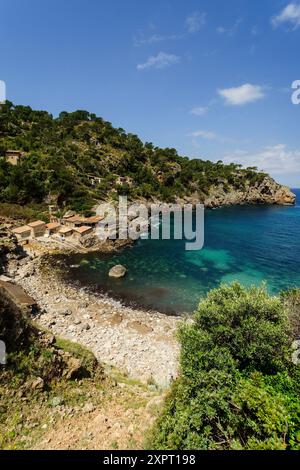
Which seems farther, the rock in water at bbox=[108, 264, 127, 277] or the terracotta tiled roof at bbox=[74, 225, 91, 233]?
the terracotta tiled roof at bbox=[74, 225, 91, 233]

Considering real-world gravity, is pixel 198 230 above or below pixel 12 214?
below

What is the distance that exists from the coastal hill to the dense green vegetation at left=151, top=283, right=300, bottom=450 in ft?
161

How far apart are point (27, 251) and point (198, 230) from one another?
150 ft

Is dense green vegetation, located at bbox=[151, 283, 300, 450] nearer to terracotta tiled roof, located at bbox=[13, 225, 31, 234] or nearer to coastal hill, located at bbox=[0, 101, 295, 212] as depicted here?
terracotta tiled roof, located at bbox=[13, 225, 31, 234]

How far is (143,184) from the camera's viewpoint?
87.8m

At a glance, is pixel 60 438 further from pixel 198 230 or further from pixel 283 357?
pixel 198 230

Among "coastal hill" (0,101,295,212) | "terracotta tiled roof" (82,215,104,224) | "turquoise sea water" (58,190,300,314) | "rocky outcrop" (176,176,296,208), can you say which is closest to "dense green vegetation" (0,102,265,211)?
"coastal hill" (0,101,295,212)

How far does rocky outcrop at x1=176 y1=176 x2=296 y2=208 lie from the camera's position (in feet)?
348

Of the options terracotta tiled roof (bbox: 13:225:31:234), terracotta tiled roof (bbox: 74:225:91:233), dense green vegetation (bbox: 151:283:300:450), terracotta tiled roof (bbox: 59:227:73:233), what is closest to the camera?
dense green vegetation (bbox: 151:283:300:450)

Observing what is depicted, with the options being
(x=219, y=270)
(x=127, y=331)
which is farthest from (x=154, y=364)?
(x=219, y=270)

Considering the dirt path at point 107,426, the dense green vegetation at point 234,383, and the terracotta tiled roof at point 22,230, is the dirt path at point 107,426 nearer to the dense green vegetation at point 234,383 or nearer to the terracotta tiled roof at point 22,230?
the dense green vegetation at point 234,383

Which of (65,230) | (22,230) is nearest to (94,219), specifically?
(65,230)

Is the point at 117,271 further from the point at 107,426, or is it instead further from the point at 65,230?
the point at 107,426

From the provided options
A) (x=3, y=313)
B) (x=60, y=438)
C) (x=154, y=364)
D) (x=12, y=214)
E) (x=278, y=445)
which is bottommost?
(x=154, y=364)
